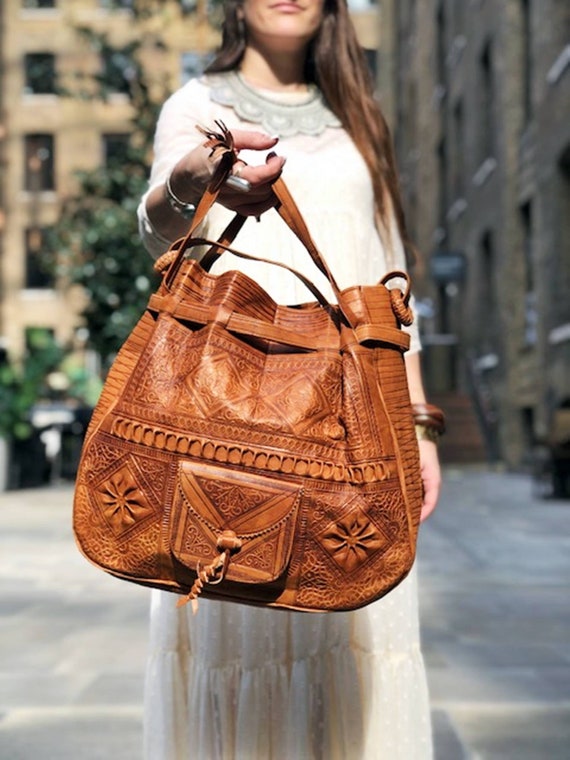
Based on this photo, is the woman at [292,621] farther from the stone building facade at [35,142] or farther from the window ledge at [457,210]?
the stone building facade at [35,142]

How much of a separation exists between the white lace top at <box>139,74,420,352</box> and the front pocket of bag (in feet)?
2.06

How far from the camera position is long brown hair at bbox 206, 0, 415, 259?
2361mm

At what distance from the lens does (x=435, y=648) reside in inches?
195

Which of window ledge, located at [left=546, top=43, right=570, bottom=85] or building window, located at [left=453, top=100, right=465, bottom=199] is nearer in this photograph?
window ledge, located at [left=546, top=43, right=570, bottom=85]

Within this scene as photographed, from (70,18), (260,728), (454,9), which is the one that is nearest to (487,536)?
(260,728)

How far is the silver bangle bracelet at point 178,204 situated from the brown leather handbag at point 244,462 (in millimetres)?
228

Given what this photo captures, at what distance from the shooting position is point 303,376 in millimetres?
1733

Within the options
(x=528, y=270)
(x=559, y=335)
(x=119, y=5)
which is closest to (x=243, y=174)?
(x=559, y=335)

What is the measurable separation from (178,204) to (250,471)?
0.56 metres

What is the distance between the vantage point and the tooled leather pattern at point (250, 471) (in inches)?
66.0

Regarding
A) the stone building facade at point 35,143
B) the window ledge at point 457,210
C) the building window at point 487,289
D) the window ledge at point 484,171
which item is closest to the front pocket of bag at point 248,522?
the window ledge at point 484,171

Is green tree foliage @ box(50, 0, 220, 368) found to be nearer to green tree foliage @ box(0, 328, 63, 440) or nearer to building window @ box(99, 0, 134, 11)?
building window @ box(99, 0, 134, 11)

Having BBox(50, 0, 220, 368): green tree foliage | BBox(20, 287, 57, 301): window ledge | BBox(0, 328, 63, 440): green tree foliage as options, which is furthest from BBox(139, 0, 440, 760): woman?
BBox(20, 287, 57, 301): window ledge

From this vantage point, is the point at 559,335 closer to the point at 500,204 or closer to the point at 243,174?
the point at 500,204
